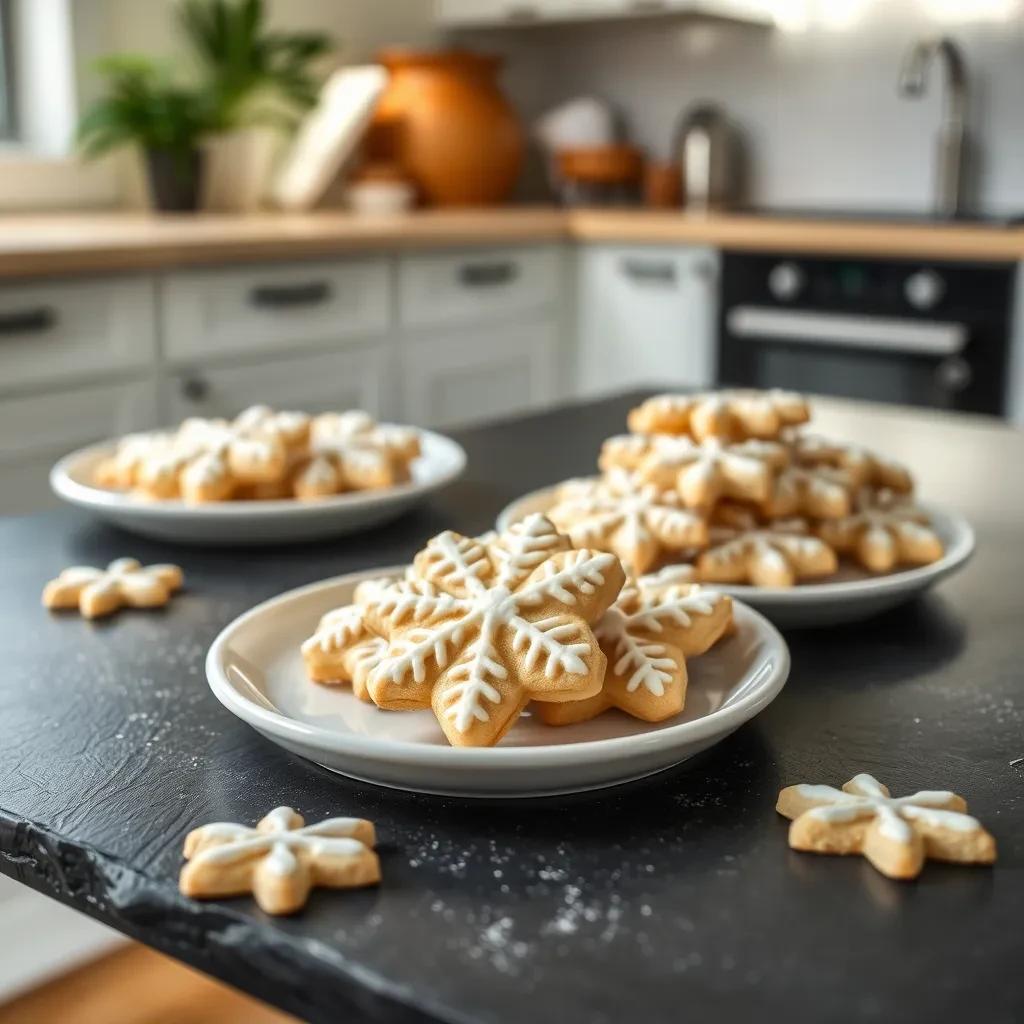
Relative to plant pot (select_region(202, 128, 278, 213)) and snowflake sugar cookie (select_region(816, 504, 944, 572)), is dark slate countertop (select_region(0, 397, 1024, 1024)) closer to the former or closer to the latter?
snowflake sugar cookie (select_region(816, 504, 944, 572))

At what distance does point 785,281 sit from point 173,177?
1415mm

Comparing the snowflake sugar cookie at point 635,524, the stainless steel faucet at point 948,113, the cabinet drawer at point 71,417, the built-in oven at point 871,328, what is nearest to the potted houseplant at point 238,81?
the cabinet drawer at point 71,417

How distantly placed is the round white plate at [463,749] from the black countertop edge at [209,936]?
90 mm

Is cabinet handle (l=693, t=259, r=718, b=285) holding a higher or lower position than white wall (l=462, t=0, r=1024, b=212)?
lower

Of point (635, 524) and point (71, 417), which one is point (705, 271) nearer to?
point (71, 417)

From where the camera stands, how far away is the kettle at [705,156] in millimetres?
3707

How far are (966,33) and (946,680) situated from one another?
3062mm

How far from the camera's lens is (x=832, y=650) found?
33.5 inches

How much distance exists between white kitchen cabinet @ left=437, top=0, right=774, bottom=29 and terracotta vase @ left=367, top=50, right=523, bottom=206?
15 cm

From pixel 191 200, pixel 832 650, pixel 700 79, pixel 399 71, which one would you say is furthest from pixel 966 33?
pixel 832 650

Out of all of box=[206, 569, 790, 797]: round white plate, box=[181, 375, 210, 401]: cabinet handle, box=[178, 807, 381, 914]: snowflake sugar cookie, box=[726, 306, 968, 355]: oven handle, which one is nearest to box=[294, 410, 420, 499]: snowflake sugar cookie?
box=[206, 569, 790, 797]: round white plate

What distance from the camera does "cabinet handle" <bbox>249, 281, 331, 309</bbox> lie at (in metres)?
2.68

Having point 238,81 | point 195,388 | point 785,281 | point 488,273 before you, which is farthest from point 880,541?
point 238,81

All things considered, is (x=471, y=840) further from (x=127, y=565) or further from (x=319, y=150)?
(x=319, y=150)
